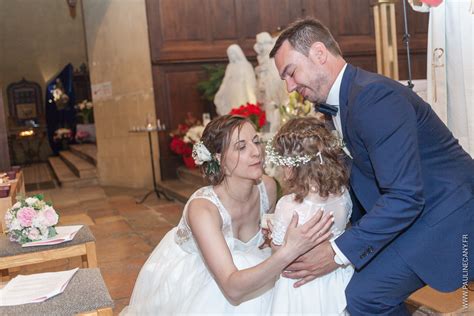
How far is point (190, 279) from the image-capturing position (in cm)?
249

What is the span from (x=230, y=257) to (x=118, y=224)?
4.16 metres

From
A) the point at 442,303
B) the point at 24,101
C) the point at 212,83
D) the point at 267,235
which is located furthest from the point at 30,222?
the point at 24,101

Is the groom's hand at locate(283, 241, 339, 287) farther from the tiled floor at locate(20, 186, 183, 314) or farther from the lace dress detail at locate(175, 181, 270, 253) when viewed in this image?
the tiled floor at locate(20, 186, 183, 314)

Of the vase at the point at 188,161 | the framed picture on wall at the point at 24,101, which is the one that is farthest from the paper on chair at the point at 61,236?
the framed picture on wall at the point at 24,101

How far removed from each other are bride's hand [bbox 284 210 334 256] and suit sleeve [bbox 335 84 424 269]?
12cm

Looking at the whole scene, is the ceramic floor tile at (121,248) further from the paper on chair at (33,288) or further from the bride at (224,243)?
the paper on chair at (33,288)

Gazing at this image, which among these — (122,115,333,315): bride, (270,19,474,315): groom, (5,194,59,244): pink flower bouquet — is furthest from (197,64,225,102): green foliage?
(270,19,474,315): groom

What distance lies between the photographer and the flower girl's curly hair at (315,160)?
2.07 metres

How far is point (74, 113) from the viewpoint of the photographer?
679 inches

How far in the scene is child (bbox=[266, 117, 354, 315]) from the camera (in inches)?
81.7

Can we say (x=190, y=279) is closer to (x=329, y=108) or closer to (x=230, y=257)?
(x=230, y=257)

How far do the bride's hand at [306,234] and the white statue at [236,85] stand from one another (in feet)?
17.3

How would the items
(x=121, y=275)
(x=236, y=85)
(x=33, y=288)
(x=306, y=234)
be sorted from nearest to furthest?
(x=306, y=234)
(x=33, y=288)
(x=121, y=275)
(x=236, y=85)

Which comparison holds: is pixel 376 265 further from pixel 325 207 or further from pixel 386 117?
pixel 386 117
